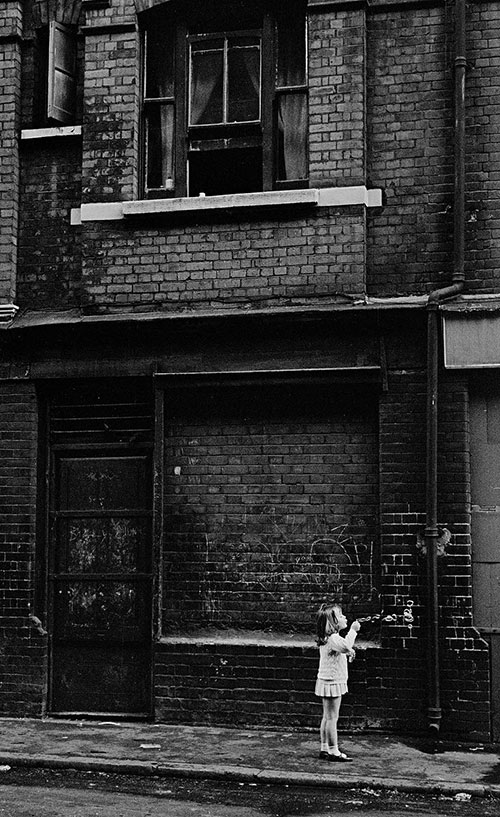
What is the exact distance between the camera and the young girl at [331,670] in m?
8.88

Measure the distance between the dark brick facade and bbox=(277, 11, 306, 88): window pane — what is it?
0.21 meters

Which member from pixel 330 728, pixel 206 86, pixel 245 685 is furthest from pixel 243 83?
pixel 330 728

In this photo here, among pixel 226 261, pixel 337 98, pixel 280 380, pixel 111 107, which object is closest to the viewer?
pixel 280 380

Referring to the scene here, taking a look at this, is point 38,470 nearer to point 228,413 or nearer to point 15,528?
point 15,528

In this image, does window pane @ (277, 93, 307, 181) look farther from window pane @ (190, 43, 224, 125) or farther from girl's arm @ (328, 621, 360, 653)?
girl's arm @ (328, 621, 360, 653)

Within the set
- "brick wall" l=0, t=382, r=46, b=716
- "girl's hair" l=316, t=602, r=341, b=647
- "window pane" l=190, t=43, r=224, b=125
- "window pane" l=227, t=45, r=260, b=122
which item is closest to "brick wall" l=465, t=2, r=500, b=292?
"window pane" l=227, t=45, r=260, b=122

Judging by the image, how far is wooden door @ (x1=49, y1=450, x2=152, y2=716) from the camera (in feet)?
Answer: 34.8

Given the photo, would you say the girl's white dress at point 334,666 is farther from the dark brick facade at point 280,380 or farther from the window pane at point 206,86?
the window pane at point 206,86

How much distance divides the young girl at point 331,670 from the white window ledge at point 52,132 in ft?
17.9

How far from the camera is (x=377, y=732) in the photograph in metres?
9.77

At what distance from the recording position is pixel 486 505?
9945 millimetres

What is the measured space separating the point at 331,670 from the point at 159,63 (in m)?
6.25

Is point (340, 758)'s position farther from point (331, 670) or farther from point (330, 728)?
point (331, 670)

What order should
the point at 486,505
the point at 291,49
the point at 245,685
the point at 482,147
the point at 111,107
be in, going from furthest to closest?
the point at 111,107, the point at 291,49, the point at 482,147, the point at 245,685, the point at 486,505
